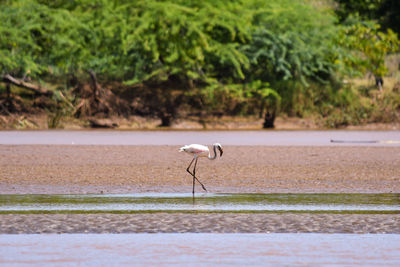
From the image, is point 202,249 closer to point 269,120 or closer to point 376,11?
point 269,120

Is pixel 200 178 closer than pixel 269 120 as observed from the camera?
Yes

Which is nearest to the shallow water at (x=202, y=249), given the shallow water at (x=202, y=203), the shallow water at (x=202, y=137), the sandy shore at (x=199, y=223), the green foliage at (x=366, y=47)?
the sandy shore at (x=199, y=223)

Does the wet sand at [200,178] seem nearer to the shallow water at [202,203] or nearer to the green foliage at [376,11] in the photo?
the shallow water at [202,203]

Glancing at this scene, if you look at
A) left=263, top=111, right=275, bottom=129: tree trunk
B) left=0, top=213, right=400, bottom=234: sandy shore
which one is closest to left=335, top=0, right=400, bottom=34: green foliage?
left=263, top=111, right=275, bottom=129: tree trunk

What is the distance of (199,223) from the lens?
1084 centimetres

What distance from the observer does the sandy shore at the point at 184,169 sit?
16.0 metres

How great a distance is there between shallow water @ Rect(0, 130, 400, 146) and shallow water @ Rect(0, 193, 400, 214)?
1340 centimetres

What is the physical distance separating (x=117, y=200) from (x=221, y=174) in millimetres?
5229

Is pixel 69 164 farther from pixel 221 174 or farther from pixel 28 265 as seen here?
pixel 28 265

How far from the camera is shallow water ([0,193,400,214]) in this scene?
1232cm

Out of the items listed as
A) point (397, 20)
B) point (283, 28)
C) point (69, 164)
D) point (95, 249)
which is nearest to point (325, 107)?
point (283, 28)

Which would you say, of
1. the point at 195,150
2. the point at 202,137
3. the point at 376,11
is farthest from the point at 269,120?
the point at 195,150

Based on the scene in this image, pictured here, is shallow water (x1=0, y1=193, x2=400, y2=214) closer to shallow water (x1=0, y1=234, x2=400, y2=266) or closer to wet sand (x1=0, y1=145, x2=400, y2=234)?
wet sand (x1=0, y1=145, x2=400, y2=234)

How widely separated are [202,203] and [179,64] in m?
25.1
